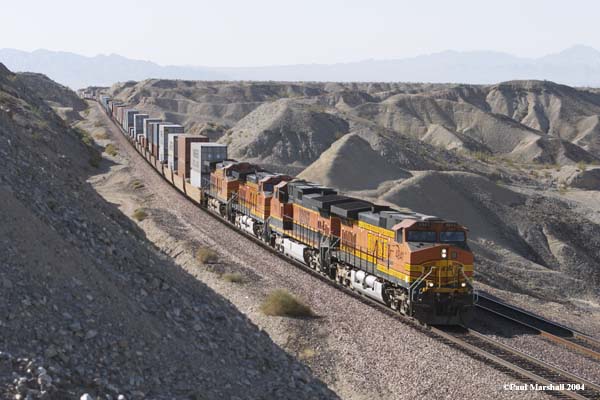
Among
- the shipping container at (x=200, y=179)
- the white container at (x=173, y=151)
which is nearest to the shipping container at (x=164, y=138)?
the white container at (x=173, y=151)

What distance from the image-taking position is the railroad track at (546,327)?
873 inches

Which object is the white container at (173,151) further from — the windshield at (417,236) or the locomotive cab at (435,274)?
the locomotive cab at (435,274)

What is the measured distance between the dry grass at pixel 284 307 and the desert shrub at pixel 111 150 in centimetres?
6166

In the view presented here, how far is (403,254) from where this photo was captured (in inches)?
947

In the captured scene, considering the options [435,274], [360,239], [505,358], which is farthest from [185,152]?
[505,358]

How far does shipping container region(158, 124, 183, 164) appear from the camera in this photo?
64.8m

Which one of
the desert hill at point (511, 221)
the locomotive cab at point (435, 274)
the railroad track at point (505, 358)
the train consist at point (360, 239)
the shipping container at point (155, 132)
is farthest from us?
the shipping container at point (155, 132)

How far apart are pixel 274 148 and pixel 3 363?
247 ft

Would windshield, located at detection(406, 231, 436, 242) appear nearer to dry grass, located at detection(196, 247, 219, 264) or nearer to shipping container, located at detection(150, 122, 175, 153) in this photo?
dry grass, located at detection(196, 247, 219, 264)

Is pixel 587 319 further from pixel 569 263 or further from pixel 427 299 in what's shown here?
pixel 569 263

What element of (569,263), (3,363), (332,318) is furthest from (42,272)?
(569,263)

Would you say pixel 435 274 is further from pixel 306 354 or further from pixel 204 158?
pixel 204 158

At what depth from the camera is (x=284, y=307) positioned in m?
23.6

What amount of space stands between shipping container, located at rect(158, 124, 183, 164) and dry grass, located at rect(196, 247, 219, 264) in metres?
34.0
